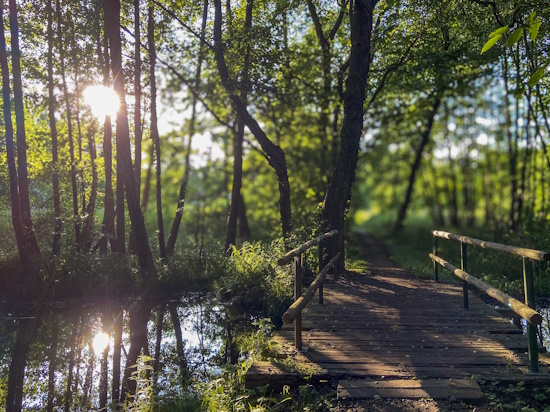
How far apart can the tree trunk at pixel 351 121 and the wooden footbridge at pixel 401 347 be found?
2.70 m

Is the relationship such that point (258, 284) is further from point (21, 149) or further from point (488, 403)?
point (21, 149)

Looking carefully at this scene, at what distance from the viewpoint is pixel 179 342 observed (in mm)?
8711

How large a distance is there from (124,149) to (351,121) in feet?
17.6

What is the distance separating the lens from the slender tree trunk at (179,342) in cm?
692

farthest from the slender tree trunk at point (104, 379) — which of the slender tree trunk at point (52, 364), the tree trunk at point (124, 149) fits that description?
the tree trunk at point (124, 149)

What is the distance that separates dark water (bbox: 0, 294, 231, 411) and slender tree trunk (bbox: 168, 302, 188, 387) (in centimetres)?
1

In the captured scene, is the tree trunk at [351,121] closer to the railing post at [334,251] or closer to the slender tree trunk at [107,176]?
the railing post at [334,251]

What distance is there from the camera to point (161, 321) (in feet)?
33.3

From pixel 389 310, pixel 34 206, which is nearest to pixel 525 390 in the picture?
pixel 389 310

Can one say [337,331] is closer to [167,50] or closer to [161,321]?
[161,321]

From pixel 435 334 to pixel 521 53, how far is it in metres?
8.79

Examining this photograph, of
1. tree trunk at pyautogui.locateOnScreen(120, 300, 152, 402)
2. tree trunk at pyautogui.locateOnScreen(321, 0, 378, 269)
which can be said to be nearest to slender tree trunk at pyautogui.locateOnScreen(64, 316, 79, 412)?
tree trunk at pyautogui.locateOnScreen(120, 300, 152, 402)

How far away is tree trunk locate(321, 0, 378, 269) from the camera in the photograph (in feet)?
36.4

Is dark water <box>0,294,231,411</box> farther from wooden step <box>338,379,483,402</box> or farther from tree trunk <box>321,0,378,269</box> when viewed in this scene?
tree trunk <box>321,0,378,269</box>
